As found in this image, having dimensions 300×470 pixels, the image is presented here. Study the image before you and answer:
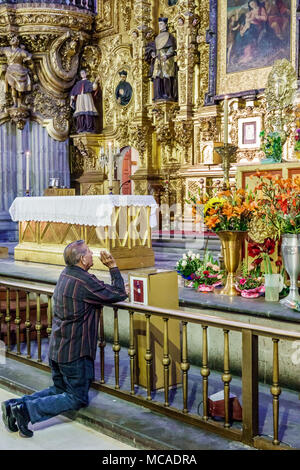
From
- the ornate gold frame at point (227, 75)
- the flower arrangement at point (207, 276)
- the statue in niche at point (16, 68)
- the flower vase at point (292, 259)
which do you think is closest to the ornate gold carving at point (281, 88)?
the flower arrangement at point (207, 276)

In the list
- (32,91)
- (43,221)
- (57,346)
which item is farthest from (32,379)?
(32,91)

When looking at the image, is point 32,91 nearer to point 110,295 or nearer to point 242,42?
point 242,42

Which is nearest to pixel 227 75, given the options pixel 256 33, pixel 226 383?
pixel 256 33

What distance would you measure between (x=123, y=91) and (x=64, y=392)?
33.4 ft

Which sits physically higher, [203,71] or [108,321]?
[203,71]

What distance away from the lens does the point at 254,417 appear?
3.29 m

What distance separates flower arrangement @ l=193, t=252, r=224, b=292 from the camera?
5531 millimetres

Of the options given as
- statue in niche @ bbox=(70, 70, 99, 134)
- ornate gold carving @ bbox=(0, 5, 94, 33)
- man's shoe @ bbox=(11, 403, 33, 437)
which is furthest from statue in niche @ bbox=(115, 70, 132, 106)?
man's shoe @ bbox=(11, 403, 33, 437)

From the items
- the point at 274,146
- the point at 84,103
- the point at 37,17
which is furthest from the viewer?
the point at 84,103

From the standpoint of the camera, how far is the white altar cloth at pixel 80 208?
23.7ft

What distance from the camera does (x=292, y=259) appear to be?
180 inches

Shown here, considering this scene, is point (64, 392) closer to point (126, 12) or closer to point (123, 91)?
point (123, 91)

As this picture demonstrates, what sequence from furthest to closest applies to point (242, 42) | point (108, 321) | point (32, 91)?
point (32, 91) → point (242, 42) → point (108, 321)
